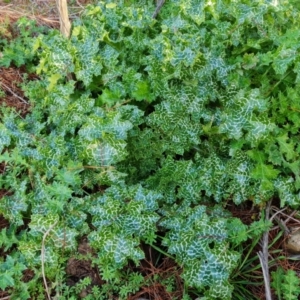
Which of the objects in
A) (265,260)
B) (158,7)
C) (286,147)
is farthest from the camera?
(158,7)

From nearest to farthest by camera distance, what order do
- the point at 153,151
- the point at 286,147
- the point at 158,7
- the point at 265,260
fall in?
1. the point at 265,260
2. the point at 286,147
3. the point at 153,151
4. the point at 158,7

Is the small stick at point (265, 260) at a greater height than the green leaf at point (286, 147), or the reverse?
the green leaf at point (286, 147)

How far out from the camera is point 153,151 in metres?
2.35

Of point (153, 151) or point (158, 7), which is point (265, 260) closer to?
point (153, 151)

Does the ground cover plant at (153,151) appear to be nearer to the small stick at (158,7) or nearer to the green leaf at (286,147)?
the green leaf at (286,147)

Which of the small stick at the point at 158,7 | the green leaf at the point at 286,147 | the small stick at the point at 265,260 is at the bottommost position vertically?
the small stick at the point at 265,260

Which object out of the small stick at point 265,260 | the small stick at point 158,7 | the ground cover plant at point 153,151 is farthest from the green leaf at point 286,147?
the small stick at point 158,7

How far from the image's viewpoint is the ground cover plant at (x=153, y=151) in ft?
6.70

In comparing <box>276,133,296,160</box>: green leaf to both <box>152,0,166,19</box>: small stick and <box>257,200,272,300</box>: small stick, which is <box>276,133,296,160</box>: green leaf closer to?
<box>257,200,272,300</box>: small stick

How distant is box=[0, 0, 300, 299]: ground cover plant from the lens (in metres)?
2.04

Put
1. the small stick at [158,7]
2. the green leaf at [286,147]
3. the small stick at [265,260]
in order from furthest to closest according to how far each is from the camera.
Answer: the small stick at [158,7], the green leaf at [286,147], the small stick at [265,260]

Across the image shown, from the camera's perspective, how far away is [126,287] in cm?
202

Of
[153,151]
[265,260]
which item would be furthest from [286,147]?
[153,151]

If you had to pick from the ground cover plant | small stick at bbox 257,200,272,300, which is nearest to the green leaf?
the ground cover plant
